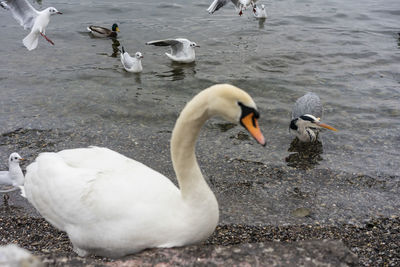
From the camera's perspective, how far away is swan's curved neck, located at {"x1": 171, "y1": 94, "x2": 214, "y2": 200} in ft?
9.59

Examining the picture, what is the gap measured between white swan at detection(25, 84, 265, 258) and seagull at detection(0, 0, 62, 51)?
31.4 ft

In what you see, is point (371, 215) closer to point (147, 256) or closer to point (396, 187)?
point (396, 187)

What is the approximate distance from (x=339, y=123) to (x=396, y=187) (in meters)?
2.66

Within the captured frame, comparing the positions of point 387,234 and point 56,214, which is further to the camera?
point 387,234

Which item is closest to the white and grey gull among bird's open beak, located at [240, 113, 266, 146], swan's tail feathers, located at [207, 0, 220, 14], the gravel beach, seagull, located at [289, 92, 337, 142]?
the gravel beach

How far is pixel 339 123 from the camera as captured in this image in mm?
8117

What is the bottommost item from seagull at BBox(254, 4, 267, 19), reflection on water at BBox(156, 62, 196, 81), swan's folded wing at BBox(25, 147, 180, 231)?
reflection on water at BBox(156, 62, 196, 81)

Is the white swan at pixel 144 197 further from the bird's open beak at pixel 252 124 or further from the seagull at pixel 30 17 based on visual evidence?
the seagull at pixel 30 17

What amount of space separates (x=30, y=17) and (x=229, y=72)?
696 cm

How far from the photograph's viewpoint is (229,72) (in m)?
11.1

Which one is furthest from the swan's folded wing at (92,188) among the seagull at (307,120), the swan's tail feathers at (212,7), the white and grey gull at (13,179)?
the swan's tail feathers at (212,7)

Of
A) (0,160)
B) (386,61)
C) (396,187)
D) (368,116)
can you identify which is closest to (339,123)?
(368,116)

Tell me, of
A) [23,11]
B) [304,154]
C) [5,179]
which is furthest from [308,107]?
[23,11]

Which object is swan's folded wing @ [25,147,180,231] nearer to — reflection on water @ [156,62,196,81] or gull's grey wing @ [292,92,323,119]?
gull's grey wing @ [292,92,323,119]
